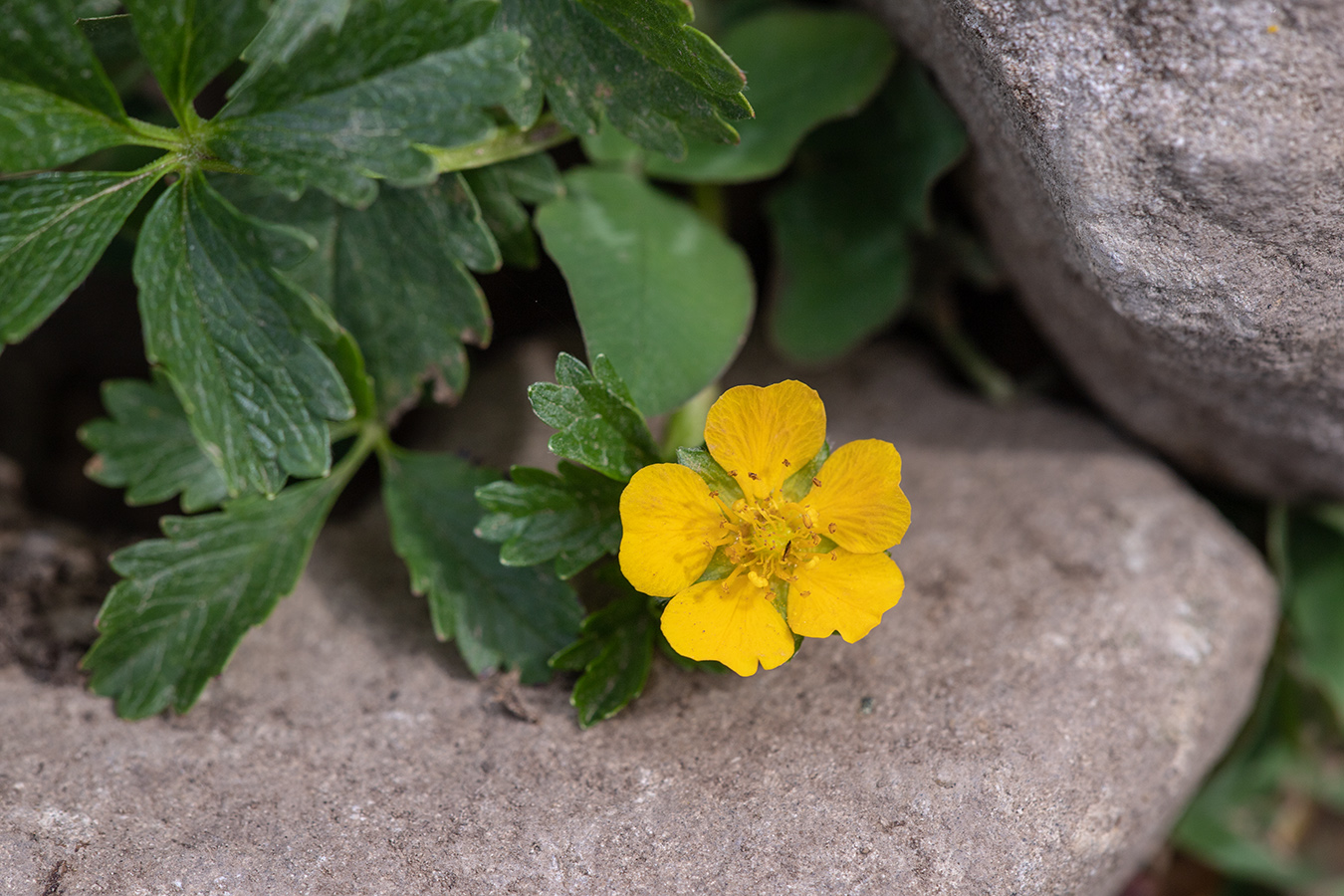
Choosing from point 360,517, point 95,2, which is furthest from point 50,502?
point 95,2

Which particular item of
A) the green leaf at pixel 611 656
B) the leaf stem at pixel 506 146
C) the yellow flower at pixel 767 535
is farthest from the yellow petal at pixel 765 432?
the leaf stem at pixel 506 146

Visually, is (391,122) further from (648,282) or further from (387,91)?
(648,282)

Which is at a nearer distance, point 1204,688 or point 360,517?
point 1204,688

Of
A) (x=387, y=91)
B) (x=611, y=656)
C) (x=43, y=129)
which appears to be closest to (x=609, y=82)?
(x=387, y=91)

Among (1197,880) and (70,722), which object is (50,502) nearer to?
(70,722)

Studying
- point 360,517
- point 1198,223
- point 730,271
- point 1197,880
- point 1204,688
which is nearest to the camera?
point 1198,223

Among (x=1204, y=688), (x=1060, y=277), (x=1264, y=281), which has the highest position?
(x=1264, y=281)

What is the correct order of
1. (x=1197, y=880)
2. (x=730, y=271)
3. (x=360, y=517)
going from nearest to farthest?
(x=730, y=271) → (x=360, y=517) → (x=1197, y=880)

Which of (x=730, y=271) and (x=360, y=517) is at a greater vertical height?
(x=730, y=271)
